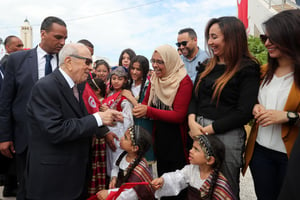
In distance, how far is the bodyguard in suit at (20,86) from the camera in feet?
9.34

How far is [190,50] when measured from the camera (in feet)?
14.0

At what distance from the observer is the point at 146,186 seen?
2.34 metres

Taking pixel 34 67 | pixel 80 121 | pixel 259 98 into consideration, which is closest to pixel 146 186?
pixel 80 121

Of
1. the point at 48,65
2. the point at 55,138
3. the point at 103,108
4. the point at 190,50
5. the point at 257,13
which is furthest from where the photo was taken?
the point at 257,13

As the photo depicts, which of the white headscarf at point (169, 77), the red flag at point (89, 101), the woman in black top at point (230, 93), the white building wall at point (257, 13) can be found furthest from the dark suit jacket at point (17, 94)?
the white building wall at point (257, 13)

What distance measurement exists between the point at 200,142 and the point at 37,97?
1.39 metres

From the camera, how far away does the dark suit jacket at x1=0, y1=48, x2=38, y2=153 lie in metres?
2.84

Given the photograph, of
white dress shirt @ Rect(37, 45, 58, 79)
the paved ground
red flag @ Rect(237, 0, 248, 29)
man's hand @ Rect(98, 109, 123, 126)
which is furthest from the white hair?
red flag @ Rect(237, 0, 248, 29)

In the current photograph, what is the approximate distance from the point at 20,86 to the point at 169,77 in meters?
1.67

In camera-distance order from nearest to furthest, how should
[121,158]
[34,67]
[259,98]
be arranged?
[259,98] < [121,158] < [34,67]

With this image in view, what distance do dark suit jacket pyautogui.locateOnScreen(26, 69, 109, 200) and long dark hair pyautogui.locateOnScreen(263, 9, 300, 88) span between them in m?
1.59

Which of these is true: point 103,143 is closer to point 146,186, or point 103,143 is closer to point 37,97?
point 146,186

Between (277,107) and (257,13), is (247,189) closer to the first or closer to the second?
(277,107)

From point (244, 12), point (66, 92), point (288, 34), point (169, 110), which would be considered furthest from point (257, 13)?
point (66, 92)
